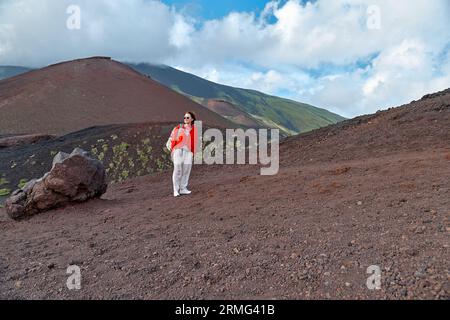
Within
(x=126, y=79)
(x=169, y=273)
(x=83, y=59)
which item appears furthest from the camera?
(x=83, y=59)

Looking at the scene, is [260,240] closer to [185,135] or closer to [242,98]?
[185,135]

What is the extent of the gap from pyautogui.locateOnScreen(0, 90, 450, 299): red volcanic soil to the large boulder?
289 mm

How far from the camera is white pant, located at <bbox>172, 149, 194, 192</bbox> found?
714cm

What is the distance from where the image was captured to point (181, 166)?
7219 mm

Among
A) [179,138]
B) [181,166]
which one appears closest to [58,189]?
[181,166]

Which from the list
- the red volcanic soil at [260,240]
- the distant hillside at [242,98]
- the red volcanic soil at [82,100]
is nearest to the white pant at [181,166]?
the red volcanic soil at [260,240]

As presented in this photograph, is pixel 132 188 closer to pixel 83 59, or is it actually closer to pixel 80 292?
pixel 80 292

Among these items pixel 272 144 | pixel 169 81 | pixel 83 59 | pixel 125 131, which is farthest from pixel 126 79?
pixel 169 81

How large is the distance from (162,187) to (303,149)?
13.6ft

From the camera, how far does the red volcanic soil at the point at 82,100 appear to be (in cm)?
3272

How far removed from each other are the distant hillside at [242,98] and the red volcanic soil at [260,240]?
126988mm

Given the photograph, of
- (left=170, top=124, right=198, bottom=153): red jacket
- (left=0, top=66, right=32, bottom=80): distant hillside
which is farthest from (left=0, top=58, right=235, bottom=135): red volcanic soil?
(left=0, top=66, right=32, bottom=80): distant hillside

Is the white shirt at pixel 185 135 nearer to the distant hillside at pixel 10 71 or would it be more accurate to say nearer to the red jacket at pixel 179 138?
the red jacket at pixel 179 138

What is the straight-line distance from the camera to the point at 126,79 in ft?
147
